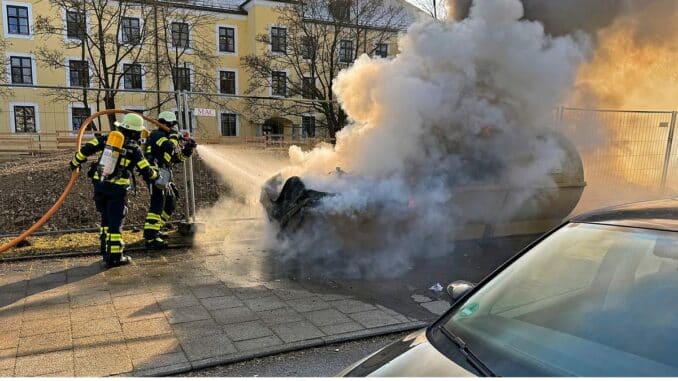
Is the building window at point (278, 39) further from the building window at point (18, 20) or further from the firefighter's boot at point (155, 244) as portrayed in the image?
the firefighter's boot at point (155, 244)

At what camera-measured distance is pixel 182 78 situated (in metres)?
31.2

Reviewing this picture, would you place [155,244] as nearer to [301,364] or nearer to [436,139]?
[301,364]

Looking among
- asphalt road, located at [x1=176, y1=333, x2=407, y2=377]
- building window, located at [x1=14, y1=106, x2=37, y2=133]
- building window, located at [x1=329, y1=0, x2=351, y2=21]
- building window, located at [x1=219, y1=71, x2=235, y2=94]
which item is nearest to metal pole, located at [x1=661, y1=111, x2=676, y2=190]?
asphalt road, located at [x1=176, y1=333, x2=407, y2=377]

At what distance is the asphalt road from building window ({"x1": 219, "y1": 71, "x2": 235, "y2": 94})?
1392 inches

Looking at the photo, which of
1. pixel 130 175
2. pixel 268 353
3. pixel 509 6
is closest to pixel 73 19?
pixel 130 175

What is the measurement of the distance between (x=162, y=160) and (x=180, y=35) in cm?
2604

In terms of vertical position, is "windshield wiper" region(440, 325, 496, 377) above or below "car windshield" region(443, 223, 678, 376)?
below

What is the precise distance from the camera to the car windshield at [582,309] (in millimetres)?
1751

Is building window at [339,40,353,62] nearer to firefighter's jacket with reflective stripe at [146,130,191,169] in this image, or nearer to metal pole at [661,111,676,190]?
metal pole at [661,111,676,190]

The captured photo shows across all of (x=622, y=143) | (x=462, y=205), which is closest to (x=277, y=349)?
(x=462, y=205)

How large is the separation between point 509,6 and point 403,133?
250 cm

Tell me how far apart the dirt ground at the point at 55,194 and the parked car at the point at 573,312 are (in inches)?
292

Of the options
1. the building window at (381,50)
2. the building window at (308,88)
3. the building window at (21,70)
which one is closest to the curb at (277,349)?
the building window at (308,88)

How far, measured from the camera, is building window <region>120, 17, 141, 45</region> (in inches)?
1044
